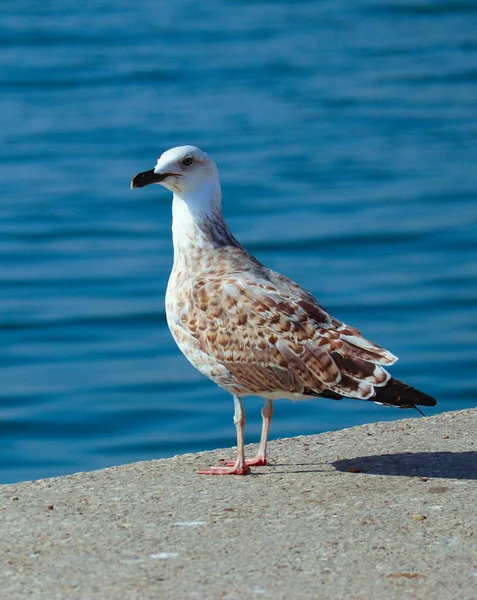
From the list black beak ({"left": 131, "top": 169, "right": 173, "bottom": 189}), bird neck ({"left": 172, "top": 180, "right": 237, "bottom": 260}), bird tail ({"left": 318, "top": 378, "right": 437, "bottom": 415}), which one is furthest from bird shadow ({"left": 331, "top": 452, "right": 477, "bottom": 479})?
black beak ({"left": 131, "top": 169, "right": 173, "bottom": 189})

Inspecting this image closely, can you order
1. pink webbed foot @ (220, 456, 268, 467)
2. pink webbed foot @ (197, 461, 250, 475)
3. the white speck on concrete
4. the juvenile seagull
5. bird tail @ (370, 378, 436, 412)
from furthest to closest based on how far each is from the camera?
pink webbed foot @ (220, 456, 268, 467), pink webbed foot @ (197, 461, 250, 475), the juvenile seagull, bird tail @ (370, 378, 436, 412), the white speck on concrete

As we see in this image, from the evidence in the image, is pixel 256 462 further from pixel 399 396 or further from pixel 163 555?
pixel 163 555

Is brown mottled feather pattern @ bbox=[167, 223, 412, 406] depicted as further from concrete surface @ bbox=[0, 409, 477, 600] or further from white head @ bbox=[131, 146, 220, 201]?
white head @ bbox=[131, 146, 220, 201]

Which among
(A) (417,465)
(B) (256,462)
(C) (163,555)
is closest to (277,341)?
(B) (256,462)

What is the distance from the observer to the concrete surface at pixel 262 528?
5.13 m

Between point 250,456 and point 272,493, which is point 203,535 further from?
point 250,456

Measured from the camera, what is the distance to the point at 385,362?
22.5 ft

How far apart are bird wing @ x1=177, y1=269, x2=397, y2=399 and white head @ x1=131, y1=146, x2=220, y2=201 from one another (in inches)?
29.4

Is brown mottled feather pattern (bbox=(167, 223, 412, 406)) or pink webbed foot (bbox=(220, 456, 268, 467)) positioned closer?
brown mottled feather pattern (bbox=(167, 223, 412, 406))

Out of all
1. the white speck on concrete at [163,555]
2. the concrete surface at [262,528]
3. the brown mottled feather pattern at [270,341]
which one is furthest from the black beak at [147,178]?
the white speck on concrete at [163,555]

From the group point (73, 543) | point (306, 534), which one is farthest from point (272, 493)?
point (73, 543)

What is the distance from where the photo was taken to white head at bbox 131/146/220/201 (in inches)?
299

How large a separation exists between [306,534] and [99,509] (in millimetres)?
1068

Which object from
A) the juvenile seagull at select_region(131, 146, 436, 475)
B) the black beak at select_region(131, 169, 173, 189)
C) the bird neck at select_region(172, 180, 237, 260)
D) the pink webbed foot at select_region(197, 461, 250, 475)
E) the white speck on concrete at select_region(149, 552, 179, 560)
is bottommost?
the white speck on concrete at select_region(149, 552, 179, 560)
